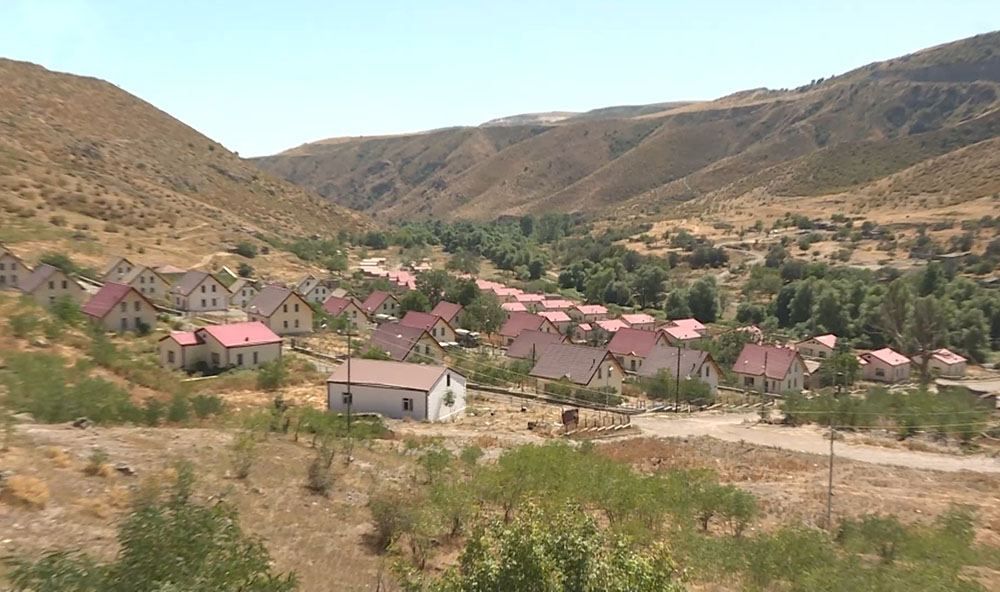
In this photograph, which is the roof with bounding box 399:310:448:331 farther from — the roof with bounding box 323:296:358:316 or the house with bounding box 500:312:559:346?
the house with bounding box 500:312:559:346

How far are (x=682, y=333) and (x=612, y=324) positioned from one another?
22.4ft

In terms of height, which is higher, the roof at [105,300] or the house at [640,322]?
the roof at [105,300]

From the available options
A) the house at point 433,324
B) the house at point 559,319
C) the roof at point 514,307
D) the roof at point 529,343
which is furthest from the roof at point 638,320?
the house at point 433,324

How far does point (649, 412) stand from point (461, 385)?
514 inches

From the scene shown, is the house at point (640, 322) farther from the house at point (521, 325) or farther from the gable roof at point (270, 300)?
the gable roof at point (270, 300)

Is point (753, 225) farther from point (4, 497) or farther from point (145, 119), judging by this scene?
point (4, 497)

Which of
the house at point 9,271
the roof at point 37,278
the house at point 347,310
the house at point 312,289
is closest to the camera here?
the roof at point 37,278

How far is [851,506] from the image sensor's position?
24000 mm

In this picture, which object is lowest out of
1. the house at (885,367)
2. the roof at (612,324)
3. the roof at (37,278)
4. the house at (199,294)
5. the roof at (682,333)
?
the house at (885,367)

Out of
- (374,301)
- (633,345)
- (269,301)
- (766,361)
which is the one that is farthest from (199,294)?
(766,361)

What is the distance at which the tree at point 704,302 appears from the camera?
80688 mm

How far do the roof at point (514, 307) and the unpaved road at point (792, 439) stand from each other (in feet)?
96.3

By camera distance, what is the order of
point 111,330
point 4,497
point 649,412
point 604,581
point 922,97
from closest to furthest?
point 604,581
point 4,497
point 111,330
point 649,412
point 922,97

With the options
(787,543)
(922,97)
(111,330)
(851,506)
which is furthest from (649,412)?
(922,97)
